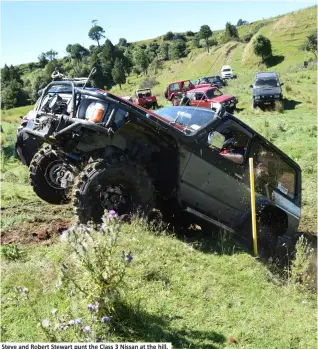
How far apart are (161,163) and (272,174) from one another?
1940 millimetres

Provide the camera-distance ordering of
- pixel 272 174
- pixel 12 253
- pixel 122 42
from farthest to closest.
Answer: pixel 122 42 < pixel 272 174 < pixel 12 253

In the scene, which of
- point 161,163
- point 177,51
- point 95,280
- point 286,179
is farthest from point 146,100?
point 177,51

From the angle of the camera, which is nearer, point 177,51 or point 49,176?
point 49,176

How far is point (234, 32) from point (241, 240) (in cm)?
8284

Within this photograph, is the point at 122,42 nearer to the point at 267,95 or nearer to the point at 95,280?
the point at 267,95

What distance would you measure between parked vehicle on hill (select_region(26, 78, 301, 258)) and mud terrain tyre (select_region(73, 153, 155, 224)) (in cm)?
1

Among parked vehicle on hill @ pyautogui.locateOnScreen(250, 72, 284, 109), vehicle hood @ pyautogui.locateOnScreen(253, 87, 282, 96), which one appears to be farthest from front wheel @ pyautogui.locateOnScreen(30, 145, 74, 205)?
vehicle hood @ pyautogui.locateOnScreen(253, 87, 282, 96)

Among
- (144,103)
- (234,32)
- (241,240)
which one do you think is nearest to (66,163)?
(241,240)

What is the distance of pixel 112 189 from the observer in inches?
203

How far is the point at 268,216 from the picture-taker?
21.3 ft

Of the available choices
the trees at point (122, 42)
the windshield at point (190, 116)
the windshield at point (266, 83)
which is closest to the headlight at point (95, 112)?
the windshield at point (190, 116)

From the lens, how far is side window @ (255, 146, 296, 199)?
622 cm

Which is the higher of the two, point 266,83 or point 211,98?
point 266,83

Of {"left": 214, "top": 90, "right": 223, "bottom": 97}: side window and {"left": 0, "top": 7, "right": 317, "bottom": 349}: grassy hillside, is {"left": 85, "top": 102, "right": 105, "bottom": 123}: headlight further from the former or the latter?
{"left": 214, "top": 90, "right": 223, "bottom": 97}: side window
